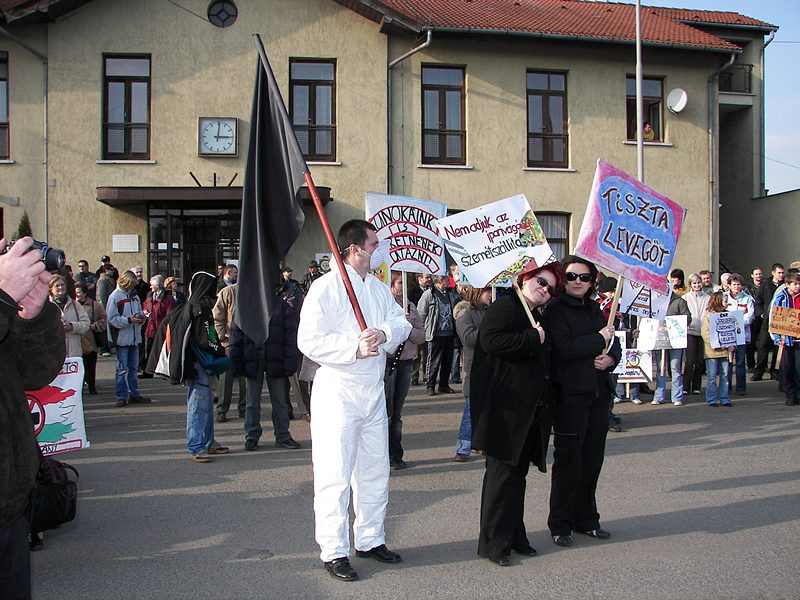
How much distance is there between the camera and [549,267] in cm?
552

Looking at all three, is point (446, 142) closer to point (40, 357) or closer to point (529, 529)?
point (529, 529)

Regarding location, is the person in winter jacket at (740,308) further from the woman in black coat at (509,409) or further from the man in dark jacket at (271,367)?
the woman in black coat at (509,409)

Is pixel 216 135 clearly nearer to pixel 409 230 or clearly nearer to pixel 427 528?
pixel 409 230

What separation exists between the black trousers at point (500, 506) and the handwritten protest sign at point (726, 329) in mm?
7876

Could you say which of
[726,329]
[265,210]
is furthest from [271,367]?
[726,329]

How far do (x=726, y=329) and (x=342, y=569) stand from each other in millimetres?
9164

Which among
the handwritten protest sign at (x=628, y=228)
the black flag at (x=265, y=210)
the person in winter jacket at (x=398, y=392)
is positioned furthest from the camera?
the person in winter jacket at (x=398, y=392)

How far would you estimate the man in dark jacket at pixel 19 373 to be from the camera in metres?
2.79

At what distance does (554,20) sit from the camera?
2228cm

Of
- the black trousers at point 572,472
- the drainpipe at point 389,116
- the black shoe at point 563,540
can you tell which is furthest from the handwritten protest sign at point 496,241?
the drainpipe at point 389,116

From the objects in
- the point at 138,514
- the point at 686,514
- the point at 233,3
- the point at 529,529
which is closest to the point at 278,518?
the point at 138,514

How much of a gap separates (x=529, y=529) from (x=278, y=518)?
1.92 metres

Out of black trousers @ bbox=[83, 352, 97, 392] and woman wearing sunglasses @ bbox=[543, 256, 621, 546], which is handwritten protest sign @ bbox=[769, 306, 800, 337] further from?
black trousers @ bbox=[83, 352, 97, 392]

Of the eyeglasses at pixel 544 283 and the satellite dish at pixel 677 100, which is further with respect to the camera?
the satellite dish at pixel 677 100
